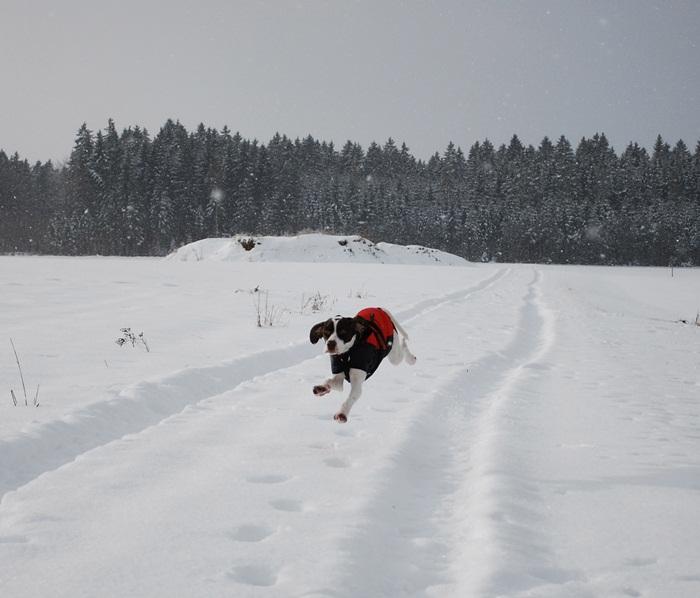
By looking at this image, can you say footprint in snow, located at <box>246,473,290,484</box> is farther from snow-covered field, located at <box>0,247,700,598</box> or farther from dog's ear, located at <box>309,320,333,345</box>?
dog's ear, located at <box>309,320,333,345</box>

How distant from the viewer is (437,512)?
10.1 ft

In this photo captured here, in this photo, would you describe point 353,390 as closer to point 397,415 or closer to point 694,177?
point 397,415

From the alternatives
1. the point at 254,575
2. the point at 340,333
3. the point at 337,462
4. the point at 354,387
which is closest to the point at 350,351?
the point at 340,333

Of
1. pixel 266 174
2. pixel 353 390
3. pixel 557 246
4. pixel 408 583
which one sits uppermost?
pixel 266 174

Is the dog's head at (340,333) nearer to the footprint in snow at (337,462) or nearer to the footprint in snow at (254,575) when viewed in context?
the footprint in snow at (337,462)

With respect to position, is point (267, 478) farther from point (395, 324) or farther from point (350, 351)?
point (395, 324)

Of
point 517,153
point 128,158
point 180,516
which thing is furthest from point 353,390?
point 517,153

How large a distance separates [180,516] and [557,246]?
250ft

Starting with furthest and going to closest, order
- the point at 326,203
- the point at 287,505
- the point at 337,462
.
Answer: the point at 326,203 → the point at 337,462 → the point at 287,505

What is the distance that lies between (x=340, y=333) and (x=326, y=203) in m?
78.6

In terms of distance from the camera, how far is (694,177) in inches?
3263

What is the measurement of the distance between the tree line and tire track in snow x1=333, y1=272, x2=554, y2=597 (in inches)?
2569

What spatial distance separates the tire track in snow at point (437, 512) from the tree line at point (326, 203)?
65.3 meters

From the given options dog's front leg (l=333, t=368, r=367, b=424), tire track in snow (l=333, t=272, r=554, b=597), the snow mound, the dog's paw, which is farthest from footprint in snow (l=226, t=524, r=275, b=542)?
the snow mound
